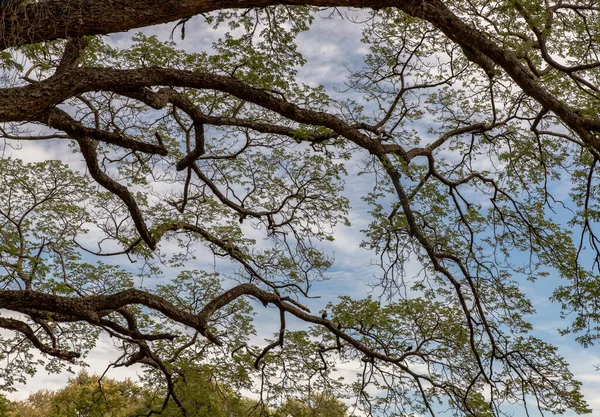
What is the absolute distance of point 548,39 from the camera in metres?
8.99

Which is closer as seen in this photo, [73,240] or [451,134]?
[451,134]

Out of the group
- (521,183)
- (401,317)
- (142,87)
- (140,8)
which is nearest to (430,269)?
(401,317)

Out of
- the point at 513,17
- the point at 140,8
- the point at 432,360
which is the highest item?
the point at 513,17

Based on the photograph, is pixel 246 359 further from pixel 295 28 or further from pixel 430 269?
pixel 295 28

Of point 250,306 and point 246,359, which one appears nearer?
point 246,359

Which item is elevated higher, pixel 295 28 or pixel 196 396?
pixel 295 28

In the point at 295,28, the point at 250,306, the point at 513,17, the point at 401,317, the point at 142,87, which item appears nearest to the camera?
the point at 142,87

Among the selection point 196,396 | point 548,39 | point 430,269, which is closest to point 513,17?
point 548,39

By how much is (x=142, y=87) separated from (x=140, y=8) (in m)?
0.86

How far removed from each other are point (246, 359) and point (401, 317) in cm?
251

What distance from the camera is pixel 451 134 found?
852 centimetres

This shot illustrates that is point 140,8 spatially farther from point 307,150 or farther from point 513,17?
point 513,17

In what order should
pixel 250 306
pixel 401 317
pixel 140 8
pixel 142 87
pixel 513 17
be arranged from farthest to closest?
1. pixel 250 306
2. pixel 401 317
3. pixel 513 17
4. pixel 142 87
5. pixel 140 8

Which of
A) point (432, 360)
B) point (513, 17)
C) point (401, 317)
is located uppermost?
point (513, 17)
